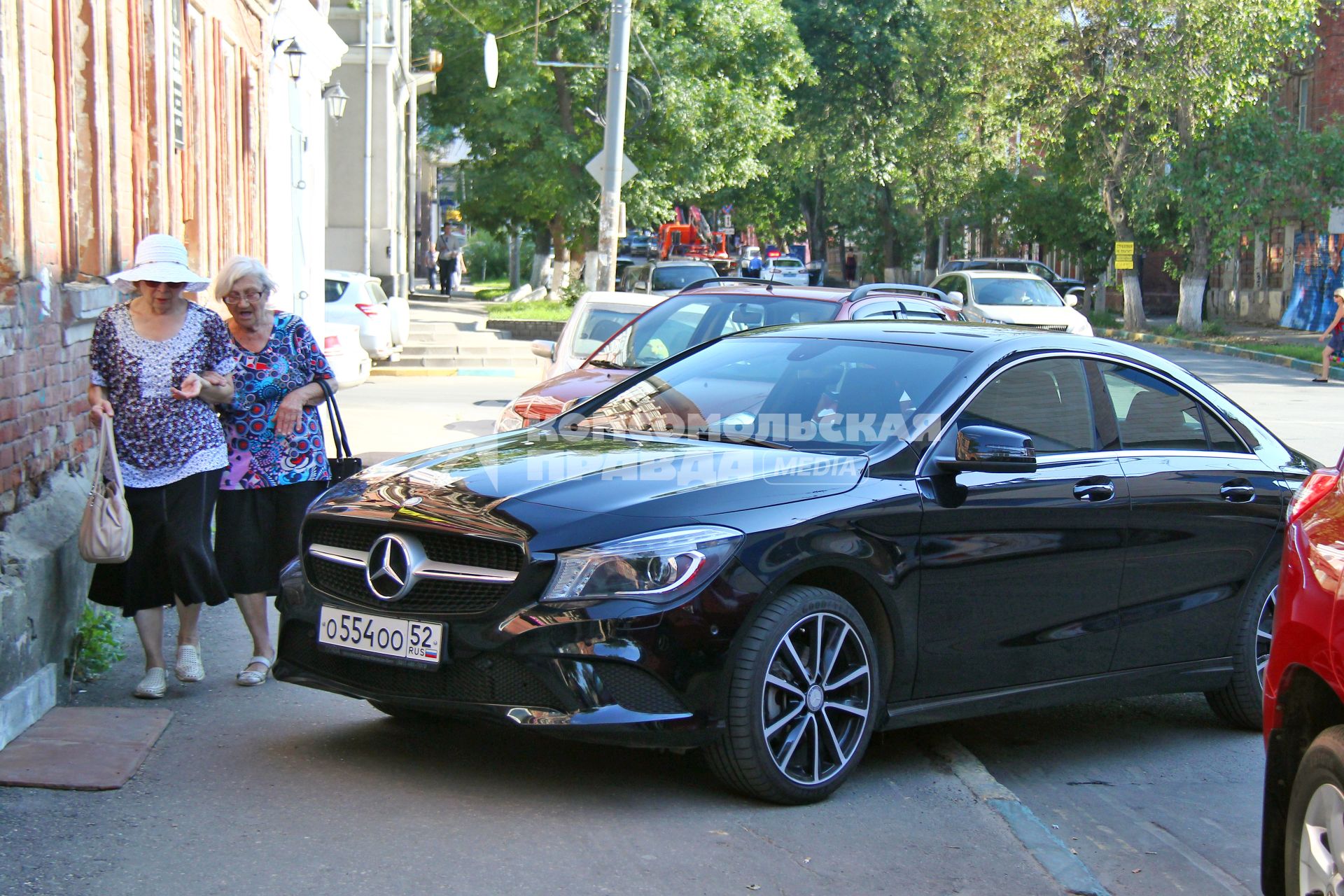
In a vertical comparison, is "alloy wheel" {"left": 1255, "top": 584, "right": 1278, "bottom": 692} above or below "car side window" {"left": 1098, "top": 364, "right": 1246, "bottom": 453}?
below

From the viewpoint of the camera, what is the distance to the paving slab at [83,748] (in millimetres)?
4656

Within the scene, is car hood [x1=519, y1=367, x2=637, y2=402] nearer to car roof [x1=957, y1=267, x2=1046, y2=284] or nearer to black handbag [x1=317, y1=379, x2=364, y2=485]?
black handbag [x1=317, y1=379, x2=364, y2=485]

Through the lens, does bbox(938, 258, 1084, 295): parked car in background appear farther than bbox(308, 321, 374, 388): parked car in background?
Yes

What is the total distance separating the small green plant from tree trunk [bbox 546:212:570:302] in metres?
33.8

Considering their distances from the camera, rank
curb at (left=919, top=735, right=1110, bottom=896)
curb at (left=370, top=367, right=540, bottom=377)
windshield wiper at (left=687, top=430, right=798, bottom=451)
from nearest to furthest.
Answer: curb at (left=919, top=735, right=1110, bottom=896)
windshield wiper at (left=687, top=430, right=798, bottom=451)
curb at (left=370, top=367, right=540, bottom=377)

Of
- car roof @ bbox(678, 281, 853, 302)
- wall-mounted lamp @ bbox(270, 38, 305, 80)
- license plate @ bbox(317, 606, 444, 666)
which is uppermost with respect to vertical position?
wall-mounted lamp @ bbox(270, 38, 305, 80)

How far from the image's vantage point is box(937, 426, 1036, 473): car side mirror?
505 centimetres

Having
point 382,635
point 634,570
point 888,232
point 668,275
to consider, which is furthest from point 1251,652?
point 888,232

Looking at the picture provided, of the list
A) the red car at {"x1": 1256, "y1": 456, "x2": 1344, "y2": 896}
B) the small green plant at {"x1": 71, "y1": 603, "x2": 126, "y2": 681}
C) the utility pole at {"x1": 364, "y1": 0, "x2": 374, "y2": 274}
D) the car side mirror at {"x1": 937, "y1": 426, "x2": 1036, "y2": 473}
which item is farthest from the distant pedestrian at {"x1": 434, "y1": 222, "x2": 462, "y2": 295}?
the red car at {"x1": 1256, "y1": 456, "x2": 1344, "y2": 896}

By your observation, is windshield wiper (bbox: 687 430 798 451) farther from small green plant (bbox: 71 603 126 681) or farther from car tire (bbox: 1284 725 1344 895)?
small green plant (bbox: 71 603 126 681)

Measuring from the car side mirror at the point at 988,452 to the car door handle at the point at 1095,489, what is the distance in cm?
43

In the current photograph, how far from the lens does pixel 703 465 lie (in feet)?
16.4

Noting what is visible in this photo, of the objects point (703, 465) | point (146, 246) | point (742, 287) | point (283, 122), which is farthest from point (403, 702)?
point (283, 122)

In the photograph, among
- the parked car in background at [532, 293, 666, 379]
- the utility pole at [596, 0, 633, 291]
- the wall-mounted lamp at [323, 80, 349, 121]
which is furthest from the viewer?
the wall-mounted lamp at [323, 80, 349, 121]
